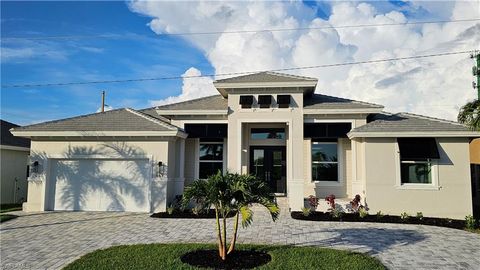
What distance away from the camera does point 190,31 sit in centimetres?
1666

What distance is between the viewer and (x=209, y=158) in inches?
667

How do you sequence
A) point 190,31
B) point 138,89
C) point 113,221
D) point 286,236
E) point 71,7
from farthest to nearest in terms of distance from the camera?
point 138,89, point 190,31, point 71,7, point 113,221, point 286,236

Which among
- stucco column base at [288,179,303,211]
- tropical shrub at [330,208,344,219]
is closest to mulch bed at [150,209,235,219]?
stucco column base at [288,179,303,211]

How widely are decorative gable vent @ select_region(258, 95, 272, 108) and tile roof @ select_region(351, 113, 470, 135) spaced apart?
4019 mm

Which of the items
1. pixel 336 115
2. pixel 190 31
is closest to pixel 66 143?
pixel 190 31

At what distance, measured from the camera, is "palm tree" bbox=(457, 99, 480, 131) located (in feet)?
38.4

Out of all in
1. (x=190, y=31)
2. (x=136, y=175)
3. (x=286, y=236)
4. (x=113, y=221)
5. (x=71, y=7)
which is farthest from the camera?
(x=190, y=31)

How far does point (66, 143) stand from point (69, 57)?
15.7 feet

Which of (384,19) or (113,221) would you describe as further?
(384,19)

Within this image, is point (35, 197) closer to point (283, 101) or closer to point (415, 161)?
point (283, 101)

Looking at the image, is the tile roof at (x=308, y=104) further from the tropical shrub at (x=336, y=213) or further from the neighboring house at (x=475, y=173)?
the neighboring house at (x=475, y=173)

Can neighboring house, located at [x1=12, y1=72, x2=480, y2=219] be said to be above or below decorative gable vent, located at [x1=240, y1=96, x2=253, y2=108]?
below

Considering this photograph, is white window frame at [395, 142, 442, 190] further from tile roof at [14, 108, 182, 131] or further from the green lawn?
tile roof at [14, 108, 182, 131]

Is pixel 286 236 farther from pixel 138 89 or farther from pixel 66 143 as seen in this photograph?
pixel 138 89
